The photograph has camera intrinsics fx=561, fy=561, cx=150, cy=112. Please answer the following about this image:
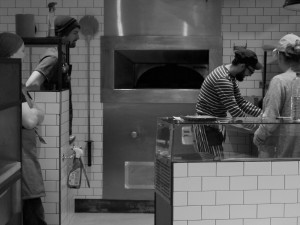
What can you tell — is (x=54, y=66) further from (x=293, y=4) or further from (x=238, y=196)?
(x=238, y=196)

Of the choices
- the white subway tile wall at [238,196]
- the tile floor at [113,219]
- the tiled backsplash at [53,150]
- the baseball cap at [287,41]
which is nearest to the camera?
the white subway tile wall at [238,196]

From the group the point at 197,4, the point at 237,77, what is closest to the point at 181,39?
the point at 197,4

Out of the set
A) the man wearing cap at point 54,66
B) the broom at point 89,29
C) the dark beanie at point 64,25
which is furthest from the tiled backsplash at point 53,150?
the broom at point 89,29

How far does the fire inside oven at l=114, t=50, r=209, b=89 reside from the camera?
19.9ft

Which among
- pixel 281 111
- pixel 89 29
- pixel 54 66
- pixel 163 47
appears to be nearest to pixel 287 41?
pixel 281 111

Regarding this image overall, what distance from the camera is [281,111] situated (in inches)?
137

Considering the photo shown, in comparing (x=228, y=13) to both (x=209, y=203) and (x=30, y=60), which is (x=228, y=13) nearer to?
(x=30, y=60)

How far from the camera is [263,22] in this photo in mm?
5855

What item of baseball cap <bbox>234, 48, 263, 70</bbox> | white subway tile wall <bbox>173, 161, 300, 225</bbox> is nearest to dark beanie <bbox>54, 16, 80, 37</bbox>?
baseball cap <bbox>234, 48, 263, 70</bbox>

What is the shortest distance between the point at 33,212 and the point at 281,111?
2076 mm

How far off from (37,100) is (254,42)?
7.94 ft

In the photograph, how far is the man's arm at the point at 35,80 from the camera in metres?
4.50

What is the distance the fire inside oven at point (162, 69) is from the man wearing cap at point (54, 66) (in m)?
1.08

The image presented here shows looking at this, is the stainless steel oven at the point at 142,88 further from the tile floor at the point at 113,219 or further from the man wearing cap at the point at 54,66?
the man wearing cap at the point at 54,66
